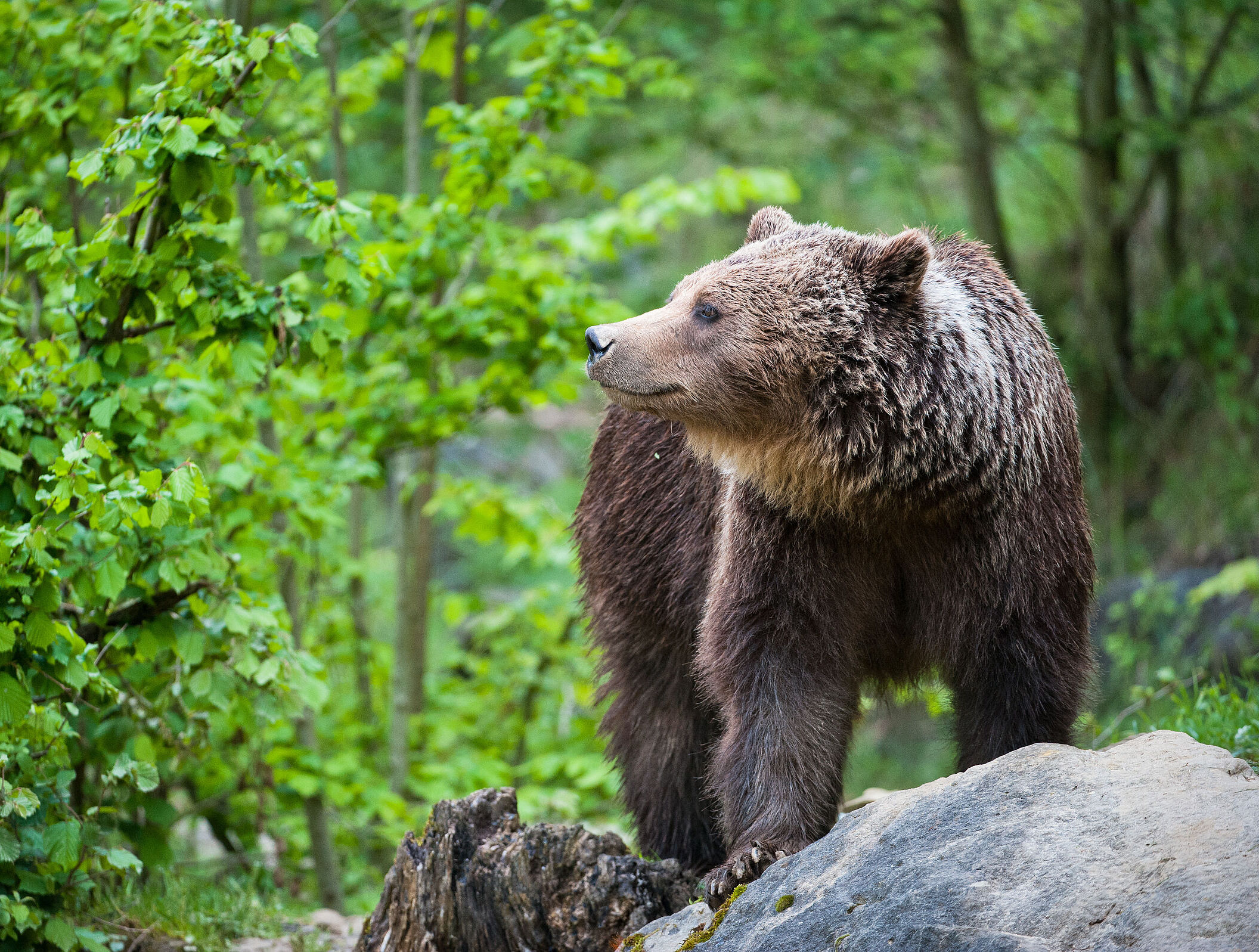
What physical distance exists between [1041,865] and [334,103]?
20.2 feet

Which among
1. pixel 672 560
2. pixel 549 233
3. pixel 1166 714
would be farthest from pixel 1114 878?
pixel 549 233

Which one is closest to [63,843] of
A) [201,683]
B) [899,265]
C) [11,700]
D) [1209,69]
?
[11,700]

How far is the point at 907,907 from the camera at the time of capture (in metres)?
2.97

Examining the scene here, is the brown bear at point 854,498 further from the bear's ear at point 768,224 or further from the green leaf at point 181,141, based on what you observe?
the green leaf at point 181,141

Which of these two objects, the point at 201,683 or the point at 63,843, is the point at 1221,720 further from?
the point at 63,843

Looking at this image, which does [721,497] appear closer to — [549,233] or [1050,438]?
[1050,438]

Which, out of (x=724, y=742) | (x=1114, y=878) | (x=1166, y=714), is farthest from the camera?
(x=1166, y=714)

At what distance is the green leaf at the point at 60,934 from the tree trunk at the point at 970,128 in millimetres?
8884

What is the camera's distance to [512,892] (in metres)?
4.09

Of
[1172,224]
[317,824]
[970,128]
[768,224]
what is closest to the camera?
[768,224]

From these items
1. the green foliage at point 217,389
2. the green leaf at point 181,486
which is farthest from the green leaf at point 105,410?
the green leaf at point 181,486

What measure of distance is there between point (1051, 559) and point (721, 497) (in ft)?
3.92

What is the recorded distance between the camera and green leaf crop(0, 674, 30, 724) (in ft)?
12.0

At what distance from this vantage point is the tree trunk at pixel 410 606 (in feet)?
26.7
